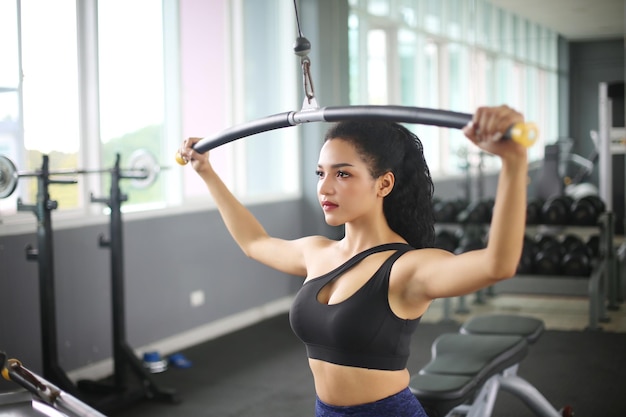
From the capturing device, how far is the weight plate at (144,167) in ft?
11.1

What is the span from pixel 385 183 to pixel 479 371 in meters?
0.99

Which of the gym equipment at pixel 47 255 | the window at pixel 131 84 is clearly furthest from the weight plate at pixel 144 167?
the window at pixel 131 84

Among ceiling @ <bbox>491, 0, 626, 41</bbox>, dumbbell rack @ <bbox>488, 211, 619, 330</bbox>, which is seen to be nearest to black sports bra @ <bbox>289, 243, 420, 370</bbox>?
dumbbell rack @ <bbox>488, 211, 619, 330</bbox>

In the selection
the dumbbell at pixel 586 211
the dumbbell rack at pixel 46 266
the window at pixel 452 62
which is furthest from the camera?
the window at pixel 452 62

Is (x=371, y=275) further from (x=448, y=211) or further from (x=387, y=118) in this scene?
(x=448, y=211)

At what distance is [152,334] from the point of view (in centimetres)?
407

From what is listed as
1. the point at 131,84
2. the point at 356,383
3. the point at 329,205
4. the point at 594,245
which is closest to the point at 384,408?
the point at 356,383

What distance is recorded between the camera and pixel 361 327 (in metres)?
1.29

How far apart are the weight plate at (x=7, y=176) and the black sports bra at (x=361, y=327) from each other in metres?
1.70

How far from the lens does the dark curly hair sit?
Answer: 1363 mm

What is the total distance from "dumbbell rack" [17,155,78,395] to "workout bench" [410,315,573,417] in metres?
1.50

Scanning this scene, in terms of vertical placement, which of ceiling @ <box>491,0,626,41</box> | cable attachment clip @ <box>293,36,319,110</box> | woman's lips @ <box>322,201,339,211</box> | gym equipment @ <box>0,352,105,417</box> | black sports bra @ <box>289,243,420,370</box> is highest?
ceiling @ <box>491,0,626,41</box>

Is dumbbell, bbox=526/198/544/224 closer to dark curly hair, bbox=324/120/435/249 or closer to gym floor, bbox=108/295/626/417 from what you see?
gym floor, bbox=108/295/626/417

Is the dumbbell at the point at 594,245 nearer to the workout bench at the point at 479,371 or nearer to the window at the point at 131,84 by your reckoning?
the workout bench at the point at 479,371
